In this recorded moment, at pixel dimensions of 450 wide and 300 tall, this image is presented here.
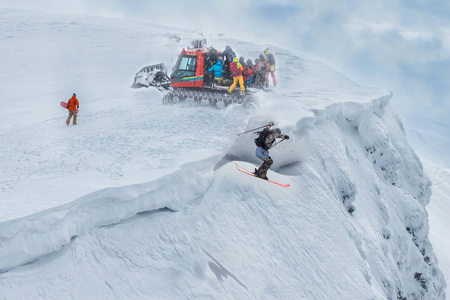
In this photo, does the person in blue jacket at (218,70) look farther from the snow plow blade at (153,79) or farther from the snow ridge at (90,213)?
the snow ridge at (90,213)

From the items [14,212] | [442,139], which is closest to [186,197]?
[14,212]

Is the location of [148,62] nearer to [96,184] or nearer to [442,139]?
[96,184]

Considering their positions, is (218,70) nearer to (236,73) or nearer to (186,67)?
(236,73)

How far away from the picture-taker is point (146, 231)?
178 inches

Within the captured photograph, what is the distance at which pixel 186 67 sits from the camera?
1040cm

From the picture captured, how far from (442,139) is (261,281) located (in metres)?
63.8

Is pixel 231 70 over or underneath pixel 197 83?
over

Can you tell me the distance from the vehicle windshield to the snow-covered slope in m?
1.23

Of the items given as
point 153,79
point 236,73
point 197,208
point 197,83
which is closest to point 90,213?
point 197,208

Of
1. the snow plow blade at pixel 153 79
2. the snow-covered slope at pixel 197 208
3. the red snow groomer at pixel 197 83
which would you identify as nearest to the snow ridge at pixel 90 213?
the snow-covered slope at pixel 197 208

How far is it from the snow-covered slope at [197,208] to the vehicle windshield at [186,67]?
1.23 m

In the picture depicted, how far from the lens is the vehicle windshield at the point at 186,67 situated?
1034 cm

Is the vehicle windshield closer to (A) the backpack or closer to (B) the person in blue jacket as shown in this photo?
(B) the person in blue jacket

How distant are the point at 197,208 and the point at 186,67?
6.46 metres
